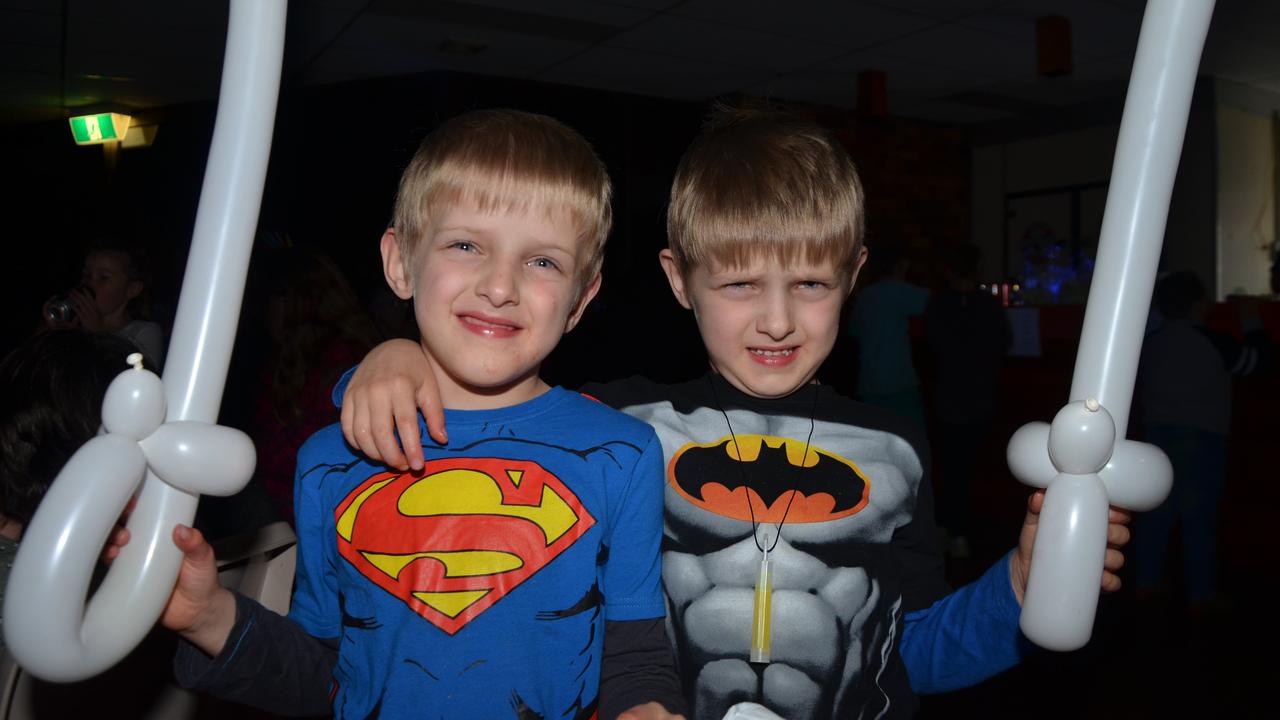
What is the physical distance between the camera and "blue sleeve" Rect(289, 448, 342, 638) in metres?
0.86

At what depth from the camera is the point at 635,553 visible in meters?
0.84

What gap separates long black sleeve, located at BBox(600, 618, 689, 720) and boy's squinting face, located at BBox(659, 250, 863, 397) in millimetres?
299

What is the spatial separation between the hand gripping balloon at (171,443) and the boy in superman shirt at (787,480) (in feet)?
1.10

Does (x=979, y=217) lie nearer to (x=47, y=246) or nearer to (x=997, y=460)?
(x=997, y=460)

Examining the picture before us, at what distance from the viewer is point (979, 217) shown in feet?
25.6

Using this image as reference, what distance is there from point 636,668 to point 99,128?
589cm

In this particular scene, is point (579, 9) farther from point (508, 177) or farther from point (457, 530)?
point (457, 530)

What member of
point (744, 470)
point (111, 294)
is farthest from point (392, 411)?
point (111, 294)

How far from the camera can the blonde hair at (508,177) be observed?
0.90m

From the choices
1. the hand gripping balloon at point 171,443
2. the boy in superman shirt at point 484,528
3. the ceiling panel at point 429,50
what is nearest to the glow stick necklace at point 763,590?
the boy in superman shirt at point 484,528

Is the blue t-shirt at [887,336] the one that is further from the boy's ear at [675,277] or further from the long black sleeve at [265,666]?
the long black sleeve at [265,666]

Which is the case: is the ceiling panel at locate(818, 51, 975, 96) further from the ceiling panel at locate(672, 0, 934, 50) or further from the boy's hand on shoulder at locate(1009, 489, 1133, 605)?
the boy's hand on shoulder at locate(1009, 489, 1133, 605)

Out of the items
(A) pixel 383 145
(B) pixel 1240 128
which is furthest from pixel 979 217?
(A) pixel 383 145

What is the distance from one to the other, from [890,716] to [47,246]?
148 inches
